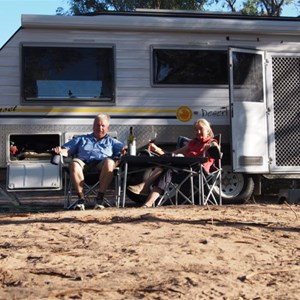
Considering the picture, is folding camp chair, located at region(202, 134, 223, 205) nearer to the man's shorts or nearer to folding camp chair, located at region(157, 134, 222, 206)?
folding camp chair, located at region(157, 134, 222, 206)

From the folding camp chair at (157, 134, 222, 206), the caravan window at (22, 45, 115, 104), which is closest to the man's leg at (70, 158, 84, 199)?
the folding camp chair at (157, 134, 222, 206)

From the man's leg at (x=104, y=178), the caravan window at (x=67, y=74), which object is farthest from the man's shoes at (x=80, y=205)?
the caravan window at (x=67, y=74)

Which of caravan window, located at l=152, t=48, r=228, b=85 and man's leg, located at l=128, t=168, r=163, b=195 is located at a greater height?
caravan window, located at l=152, t=48, r=228, b=85

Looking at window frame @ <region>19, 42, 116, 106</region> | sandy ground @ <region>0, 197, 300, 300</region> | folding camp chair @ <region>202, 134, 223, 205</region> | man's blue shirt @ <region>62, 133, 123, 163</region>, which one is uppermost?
window frame @ <region>19, 42, 116, 106</region>

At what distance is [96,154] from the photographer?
21.9 feet

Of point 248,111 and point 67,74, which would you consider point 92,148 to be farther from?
point 248,111

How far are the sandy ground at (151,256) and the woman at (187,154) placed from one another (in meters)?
1.38

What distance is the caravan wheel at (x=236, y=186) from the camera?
832cm

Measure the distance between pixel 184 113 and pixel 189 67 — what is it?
697 mm

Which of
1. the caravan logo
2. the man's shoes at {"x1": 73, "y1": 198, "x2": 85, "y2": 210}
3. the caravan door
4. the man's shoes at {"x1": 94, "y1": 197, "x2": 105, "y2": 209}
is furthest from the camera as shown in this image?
the caravan door

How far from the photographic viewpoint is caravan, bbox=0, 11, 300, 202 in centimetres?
784

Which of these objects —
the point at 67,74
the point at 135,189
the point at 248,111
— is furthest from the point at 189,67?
the point at 135,189

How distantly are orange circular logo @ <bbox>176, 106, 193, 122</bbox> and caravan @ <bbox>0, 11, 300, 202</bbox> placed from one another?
0.05 ft

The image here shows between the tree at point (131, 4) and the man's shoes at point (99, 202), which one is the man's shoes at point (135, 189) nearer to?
the man's shoes at point (99, 202)
